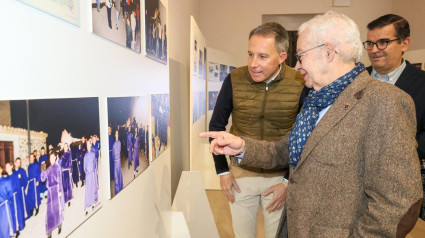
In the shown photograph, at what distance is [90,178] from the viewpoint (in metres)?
0.81

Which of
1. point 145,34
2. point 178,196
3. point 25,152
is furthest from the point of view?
point 178,196

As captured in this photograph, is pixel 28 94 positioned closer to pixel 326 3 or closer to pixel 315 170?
pixel 315 170

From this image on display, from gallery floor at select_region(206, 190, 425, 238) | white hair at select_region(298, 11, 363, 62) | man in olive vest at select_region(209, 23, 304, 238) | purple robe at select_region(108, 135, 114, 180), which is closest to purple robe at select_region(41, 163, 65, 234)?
purple robe at select_region(108, 135, 114, 180)

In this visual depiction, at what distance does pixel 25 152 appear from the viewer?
0.54 m

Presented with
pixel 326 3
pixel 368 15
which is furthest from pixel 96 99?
pixel 368 15

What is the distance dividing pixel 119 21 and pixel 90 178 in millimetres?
560

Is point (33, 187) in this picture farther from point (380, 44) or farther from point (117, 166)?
point (380, 44)

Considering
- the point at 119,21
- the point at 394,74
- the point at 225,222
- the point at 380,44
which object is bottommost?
the point at 225,222

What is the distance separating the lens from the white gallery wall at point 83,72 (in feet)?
1.70

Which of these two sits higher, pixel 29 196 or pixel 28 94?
pixel 28 94

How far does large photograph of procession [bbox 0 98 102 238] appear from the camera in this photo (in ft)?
1.65

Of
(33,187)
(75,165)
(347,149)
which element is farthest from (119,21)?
(347,149)

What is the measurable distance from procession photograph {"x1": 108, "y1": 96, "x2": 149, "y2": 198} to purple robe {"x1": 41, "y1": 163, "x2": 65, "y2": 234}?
280 millimetres

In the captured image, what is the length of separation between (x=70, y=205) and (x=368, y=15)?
258 inches
